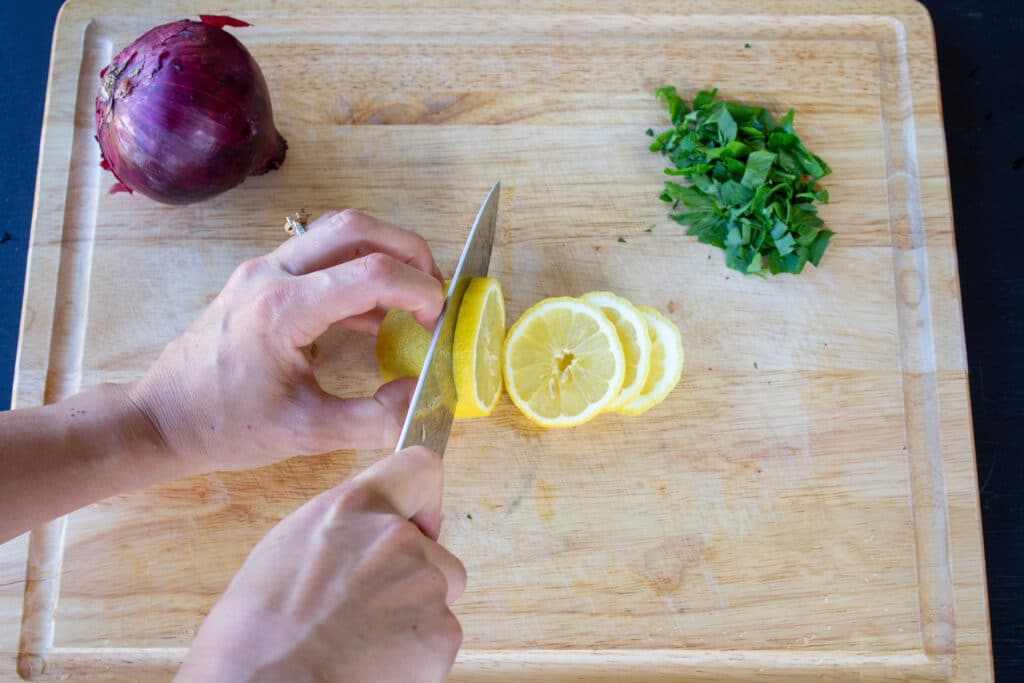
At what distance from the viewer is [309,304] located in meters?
1.65

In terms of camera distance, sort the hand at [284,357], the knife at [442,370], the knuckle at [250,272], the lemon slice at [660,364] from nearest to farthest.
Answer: the knife at [442,370] → the hand at [284,357] → the knuckle at [250,272] → the lemon slice at [660,364]

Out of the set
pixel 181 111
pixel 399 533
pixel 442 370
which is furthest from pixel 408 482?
pixel 181 111

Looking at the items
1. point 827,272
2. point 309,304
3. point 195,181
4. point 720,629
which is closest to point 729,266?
point 827,272

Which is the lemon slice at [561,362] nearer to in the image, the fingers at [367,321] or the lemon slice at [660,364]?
the lemon slice at [660,364]

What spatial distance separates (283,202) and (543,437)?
945 mm

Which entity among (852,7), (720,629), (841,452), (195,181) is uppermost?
(852,7)

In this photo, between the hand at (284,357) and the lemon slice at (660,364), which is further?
the lemon slice at (660,364)

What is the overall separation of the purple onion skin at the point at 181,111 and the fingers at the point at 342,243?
0.31m

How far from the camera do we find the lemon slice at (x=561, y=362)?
5.95 ft

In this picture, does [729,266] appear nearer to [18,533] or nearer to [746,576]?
[746,576]

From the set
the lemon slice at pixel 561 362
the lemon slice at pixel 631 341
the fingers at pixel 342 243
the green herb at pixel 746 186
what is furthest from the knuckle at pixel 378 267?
the green herb at pixel 746 186

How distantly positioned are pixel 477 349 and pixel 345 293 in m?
0.31

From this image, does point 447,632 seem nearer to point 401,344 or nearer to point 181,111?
point 401,344

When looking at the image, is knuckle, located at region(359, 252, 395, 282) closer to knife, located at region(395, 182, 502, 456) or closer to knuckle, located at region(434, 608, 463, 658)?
knife, located at region(395, 182, 502, 456)
